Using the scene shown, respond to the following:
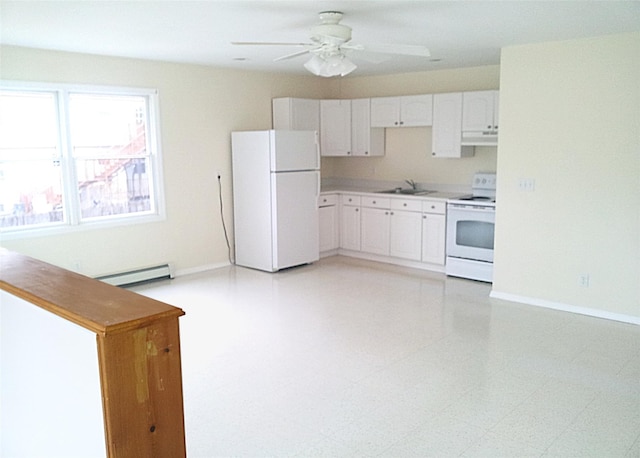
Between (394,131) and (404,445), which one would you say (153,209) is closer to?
(394,131)

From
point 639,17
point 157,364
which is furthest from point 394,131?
point 157,364

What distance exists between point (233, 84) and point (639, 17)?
14.1 ft

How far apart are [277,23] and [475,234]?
323 cm

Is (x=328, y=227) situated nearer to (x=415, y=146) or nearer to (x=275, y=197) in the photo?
(x=275, y=197)

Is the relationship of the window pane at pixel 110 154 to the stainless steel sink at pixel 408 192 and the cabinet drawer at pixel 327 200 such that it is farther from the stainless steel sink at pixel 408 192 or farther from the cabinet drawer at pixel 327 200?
the stainless steel sink at pixel 408 192

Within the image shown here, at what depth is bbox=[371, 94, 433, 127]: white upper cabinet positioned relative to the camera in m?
6.55

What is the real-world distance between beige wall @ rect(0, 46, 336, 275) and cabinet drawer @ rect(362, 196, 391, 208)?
1.61 metres

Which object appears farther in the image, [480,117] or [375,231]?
[375,231]

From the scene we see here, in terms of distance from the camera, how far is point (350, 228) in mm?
7305

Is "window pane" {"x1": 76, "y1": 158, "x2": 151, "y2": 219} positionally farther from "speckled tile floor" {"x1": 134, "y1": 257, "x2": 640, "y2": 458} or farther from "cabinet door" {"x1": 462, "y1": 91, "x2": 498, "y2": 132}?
"cabinet door" {"x1": 462, "y1": 91, "x2": 498, "y2": 132}

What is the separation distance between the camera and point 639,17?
378 cm

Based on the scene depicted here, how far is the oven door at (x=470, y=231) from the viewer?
5.82 m

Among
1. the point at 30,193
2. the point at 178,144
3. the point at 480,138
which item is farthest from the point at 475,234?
the point at 30,193

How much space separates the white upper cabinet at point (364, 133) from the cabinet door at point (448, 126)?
0.98 meters
